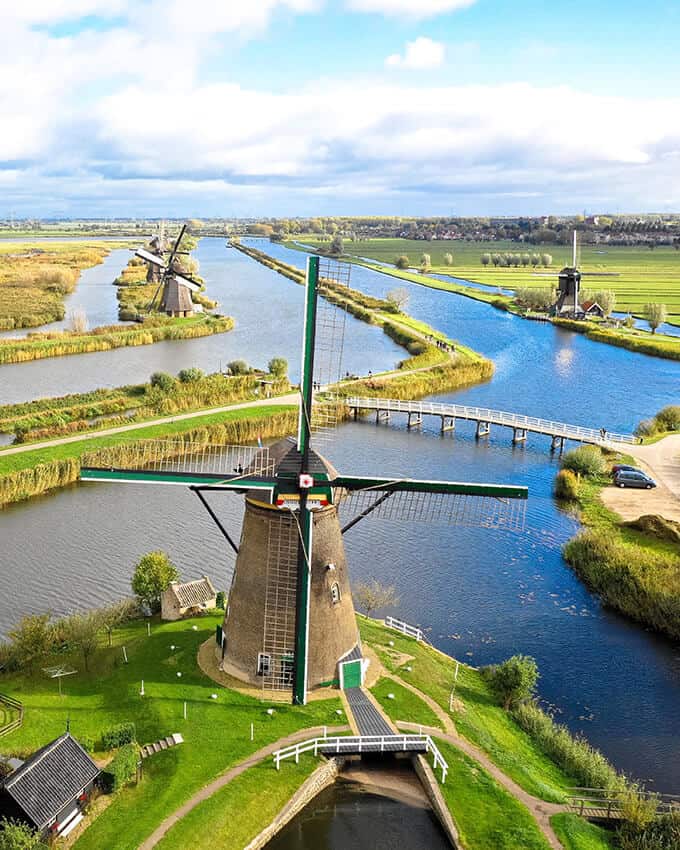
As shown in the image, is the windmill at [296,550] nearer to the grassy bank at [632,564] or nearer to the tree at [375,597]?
the tree at [375,597]

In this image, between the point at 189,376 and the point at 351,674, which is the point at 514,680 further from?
the point at 189,376

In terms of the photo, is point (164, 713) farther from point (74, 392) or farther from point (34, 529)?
point (74, 392)

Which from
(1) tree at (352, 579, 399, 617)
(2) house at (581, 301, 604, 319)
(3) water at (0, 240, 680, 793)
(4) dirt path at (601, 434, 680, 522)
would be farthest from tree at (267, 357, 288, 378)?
(2) house at (581, 301, 604, 319)

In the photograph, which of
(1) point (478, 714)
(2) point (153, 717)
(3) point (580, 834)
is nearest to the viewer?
(3) point (580, 834)

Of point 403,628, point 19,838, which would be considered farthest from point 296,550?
point 19,838

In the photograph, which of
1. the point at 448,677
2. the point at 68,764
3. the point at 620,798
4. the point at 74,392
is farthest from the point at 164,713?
the point at 74,392

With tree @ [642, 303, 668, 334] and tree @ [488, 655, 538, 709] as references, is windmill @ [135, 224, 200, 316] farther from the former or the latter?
tree @ [488, 655, 538, 709]
